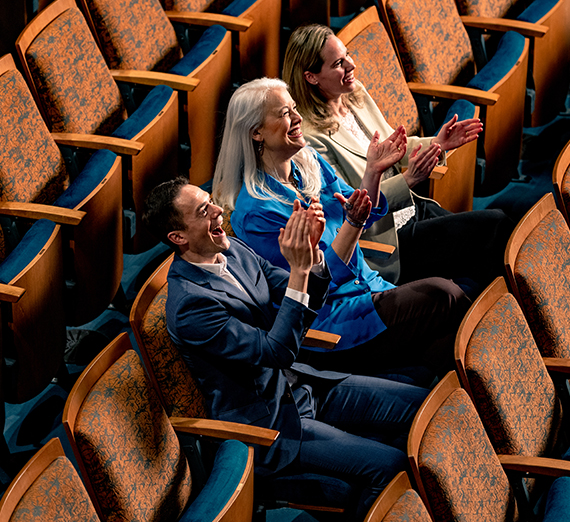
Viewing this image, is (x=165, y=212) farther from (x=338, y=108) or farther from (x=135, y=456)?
(x=338, y=108)

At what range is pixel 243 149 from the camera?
0.76 metres

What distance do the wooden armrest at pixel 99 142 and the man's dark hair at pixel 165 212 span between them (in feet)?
0.63

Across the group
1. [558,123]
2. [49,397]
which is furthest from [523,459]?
[558,123]

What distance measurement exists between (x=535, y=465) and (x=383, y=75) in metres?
0.56

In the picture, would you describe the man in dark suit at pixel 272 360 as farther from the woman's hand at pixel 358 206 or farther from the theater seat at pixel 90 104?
the theater seat at pixel 90 104

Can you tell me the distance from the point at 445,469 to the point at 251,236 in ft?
1.01

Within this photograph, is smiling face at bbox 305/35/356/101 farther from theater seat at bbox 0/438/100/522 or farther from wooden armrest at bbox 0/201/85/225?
theater seat at bbox 0/438/100/522

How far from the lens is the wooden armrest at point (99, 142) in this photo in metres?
0.83

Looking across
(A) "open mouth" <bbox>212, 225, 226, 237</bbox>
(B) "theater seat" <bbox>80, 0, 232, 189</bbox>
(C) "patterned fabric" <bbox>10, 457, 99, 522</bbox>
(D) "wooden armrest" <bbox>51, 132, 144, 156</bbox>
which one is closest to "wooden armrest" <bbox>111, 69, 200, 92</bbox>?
(B) "theater seat" <bbox>80, 0, 232, 189</bbox>

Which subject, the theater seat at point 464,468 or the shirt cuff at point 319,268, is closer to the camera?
the theater seat at point 464,468

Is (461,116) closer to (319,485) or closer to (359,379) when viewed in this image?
(359,379)

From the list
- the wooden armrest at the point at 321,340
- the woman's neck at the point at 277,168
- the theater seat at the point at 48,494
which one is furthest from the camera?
the woman's neck at the point at 277,168

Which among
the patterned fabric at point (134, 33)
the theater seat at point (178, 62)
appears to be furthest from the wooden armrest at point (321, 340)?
the patterned fabric at point (134, 33)

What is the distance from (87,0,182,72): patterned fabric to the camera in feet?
3.11
